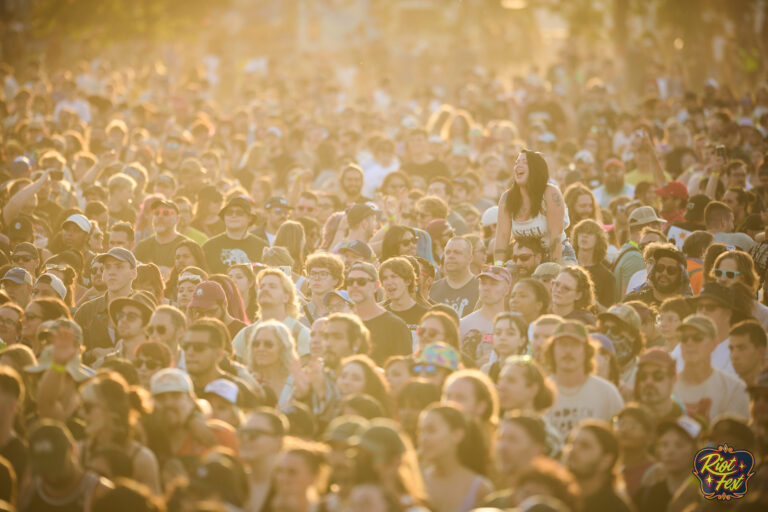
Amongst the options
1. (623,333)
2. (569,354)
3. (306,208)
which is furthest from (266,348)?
(306,208)

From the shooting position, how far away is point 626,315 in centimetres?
900

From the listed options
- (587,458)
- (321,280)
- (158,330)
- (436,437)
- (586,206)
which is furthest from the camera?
(586,206)

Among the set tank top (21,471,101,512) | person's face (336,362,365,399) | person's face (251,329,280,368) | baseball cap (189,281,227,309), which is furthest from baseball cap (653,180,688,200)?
tank top (21,471,101,512)

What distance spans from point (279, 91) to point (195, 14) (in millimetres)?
11087

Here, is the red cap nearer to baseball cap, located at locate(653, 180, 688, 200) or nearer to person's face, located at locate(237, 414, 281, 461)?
baseball cap, located at locate(653, 180, 688, 200)

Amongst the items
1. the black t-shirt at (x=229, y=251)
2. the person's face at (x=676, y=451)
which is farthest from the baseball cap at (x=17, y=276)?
the person's face at (x=676, y=451)

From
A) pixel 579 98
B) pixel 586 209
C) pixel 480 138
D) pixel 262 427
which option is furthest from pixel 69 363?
pixel 579 98

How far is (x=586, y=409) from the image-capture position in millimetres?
7758

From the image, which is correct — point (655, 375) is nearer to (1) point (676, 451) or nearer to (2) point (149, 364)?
(1) point (676, 451)

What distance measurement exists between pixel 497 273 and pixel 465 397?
2.96 meters

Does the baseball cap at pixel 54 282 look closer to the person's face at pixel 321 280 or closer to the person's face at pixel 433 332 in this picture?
the person's face at pixel 321 280

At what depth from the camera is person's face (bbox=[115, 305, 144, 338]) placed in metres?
9.24

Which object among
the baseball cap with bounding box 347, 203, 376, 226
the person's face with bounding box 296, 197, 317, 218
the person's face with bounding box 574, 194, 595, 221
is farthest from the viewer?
the person's face with bounding box 296, 197, 317, 218

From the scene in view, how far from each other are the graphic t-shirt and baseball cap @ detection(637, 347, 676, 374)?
2847mm
